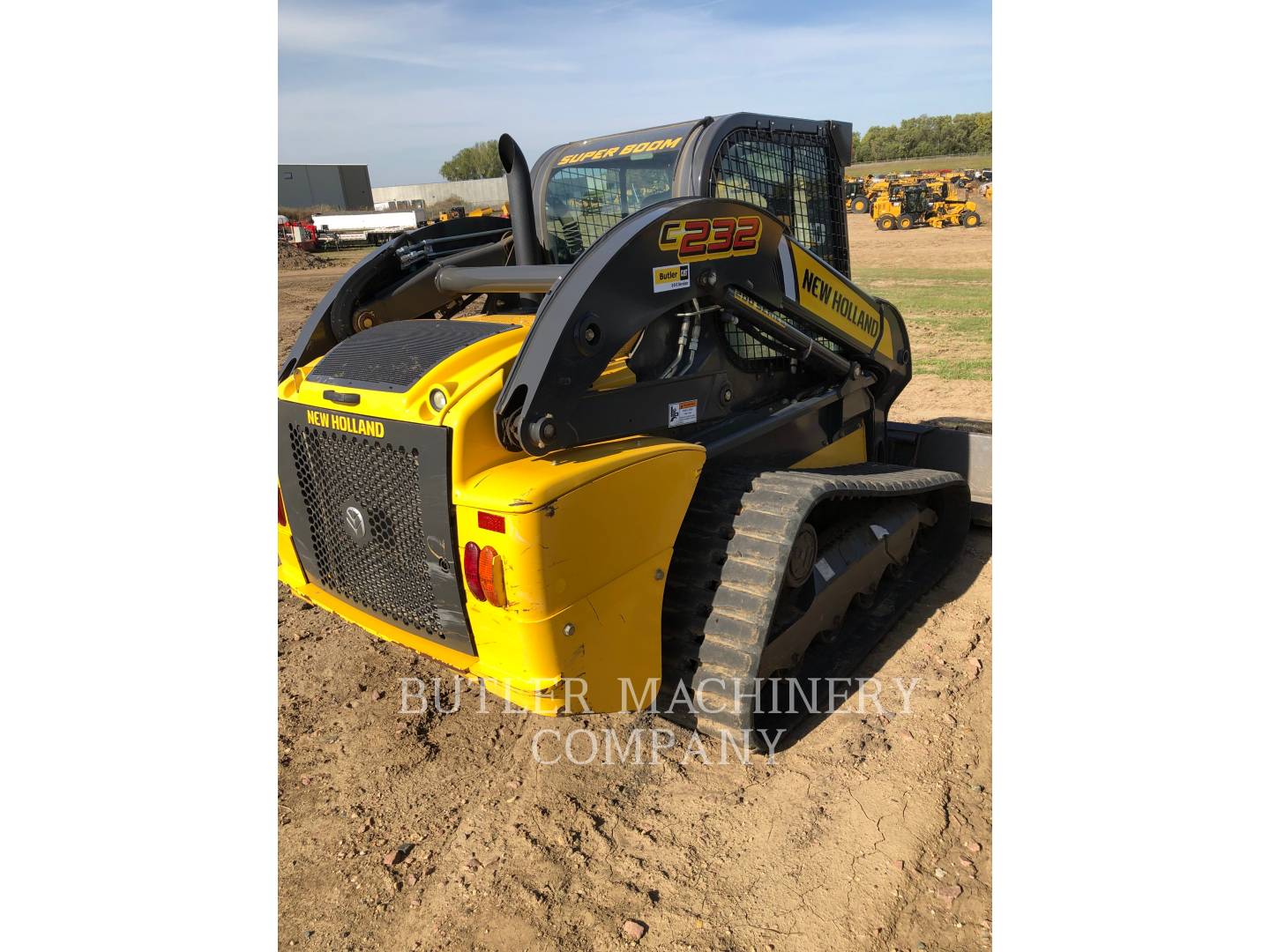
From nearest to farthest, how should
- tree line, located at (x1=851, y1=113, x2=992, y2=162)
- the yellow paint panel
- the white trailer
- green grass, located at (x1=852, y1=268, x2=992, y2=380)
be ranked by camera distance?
the yellow paint panel < green grass, located at (x1=852, y1=268, x2=992, y2=380) < the white trailer < tree line, located at (x1=851, y1=113, x2=992, y2=162)

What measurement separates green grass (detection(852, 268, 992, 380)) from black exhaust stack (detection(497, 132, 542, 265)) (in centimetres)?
661

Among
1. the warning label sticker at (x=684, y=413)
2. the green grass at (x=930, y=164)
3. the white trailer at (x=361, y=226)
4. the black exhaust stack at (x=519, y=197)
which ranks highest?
the green grass at (x=930, y=164)

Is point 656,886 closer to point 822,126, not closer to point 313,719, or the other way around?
point 313,719

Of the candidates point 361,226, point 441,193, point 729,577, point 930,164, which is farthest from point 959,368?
point 441,193

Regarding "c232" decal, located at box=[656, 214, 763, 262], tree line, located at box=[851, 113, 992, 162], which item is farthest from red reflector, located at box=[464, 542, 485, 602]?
tree line, located at box=[851, 113, 992, 162]

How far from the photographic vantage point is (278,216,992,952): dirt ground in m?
2.56

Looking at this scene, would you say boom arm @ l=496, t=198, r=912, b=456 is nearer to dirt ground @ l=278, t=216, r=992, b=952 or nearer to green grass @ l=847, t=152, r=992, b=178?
dirt ground @ l=278, t=216, r=992, b=952

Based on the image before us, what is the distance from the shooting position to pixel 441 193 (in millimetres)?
50906

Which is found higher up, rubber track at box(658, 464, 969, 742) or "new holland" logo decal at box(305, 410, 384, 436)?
"new holland" logo decal at box(305, 410, 384, 436)

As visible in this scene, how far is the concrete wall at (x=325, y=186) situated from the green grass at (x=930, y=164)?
2914 cm

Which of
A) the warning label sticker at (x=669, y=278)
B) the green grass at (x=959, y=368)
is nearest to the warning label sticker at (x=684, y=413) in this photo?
the warning label sticker at (x=669, y=278)

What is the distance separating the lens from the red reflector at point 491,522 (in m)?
2.58

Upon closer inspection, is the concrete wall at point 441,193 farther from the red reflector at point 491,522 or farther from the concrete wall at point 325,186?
the red reflector at point 491,522

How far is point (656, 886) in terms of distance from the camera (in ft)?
8.82
